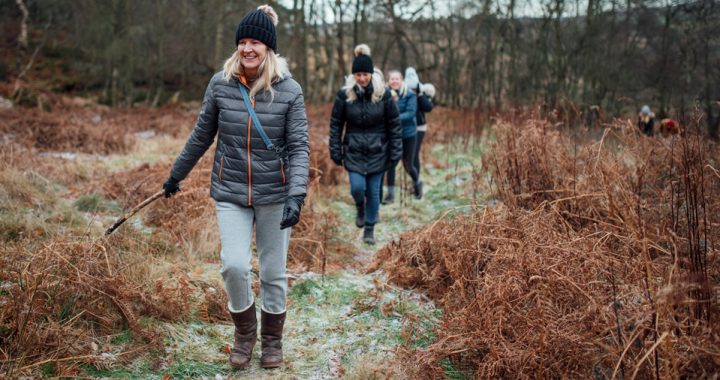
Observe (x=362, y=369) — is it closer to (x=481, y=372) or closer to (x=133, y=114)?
(x=481, y=372)

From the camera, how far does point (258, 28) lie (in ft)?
9.80

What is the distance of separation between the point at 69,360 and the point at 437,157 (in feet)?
30.7

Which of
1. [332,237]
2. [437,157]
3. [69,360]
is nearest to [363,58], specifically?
[332,237]

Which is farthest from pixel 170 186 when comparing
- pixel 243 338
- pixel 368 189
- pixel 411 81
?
pixel 411 81

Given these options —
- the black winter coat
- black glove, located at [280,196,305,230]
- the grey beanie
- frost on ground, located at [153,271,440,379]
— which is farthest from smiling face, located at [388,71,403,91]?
black glove, located at [280,196,305,230]

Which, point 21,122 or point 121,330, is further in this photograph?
point 21,122

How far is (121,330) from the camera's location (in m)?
3.30

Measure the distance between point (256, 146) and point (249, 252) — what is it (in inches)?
23.7

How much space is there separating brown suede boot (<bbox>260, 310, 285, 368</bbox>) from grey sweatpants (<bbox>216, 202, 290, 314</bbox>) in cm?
5

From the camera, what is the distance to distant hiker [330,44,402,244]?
218 inches

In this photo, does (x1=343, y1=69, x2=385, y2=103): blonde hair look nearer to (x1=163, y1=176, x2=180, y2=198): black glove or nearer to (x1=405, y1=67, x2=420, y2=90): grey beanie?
(x1=405, y1=67, x2=420, y2=90): grey beanie

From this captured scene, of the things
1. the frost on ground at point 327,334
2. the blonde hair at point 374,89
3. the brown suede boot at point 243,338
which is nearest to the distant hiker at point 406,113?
the blonde hair at point 374,89

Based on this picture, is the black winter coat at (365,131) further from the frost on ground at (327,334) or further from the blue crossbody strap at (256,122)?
A: the blue crossbody strap at (256,122)

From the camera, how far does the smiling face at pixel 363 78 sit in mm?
5452
